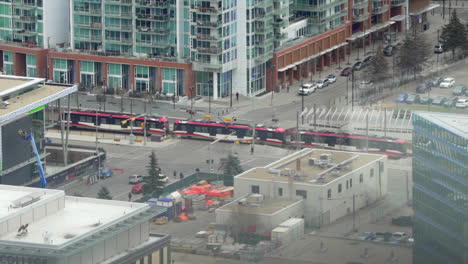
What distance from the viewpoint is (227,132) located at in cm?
14712

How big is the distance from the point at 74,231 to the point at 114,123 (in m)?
46.6

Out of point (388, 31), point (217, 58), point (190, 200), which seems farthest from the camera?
point (388, 31)

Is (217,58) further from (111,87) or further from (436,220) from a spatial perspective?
(436,220)

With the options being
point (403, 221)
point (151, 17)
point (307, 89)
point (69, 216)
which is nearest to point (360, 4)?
point (307, 89)

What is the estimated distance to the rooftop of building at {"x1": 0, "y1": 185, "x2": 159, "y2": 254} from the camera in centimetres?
10356

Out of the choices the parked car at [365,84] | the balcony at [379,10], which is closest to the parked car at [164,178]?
the parked car at [365,84]

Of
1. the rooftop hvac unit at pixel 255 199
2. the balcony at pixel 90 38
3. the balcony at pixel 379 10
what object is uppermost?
the balcony at pixel 379 10

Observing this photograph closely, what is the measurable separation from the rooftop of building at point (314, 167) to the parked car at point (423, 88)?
24696mm

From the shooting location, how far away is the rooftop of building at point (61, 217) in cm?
10356

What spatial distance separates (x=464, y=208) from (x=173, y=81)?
55663 mm

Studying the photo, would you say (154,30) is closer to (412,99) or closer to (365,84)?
(365,84)

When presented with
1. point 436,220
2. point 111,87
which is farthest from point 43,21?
point 436,220

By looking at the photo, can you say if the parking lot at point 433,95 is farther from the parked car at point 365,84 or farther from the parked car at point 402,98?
the parked car at point 365,84

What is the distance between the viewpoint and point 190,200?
12669cm
